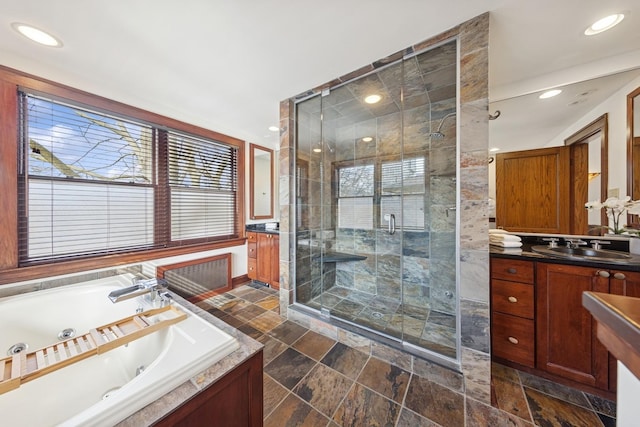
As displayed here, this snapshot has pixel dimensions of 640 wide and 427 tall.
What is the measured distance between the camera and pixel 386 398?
1.31 metres

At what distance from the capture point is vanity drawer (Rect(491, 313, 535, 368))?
1.44m

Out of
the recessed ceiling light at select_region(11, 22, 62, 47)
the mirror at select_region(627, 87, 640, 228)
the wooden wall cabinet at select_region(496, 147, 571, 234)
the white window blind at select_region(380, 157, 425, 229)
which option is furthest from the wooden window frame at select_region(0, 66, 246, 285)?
the mirror at select_region(627, 87, 640, 228)

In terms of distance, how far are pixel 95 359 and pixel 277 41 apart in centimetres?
247

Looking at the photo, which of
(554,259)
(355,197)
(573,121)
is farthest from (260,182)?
(573,121)

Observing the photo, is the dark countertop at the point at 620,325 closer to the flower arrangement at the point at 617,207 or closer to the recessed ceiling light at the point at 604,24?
the flower arrangement at the point at 617,207

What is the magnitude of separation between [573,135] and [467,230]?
1394 millimetres

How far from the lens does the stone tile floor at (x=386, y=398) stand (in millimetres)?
1173

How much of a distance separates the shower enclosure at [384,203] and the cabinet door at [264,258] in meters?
0.81

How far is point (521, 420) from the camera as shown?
1163 mm

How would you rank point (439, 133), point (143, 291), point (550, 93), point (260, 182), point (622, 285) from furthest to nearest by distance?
point (260, 182) < point (439, 133) < point (550, 93) < point (143, 291) < point (622, 285)

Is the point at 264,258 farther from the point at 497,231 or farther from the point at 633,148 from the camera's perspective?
the point at 633,148

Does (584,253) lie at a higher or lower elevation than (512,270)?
higher

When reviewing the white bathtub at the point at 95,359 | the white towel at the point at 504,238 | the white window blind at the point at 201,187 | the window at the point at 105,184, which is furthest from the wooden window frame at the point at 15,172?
the white towel at the point at 504,238

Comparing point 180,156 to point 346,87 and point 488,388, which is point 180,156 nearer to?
point 346,87
